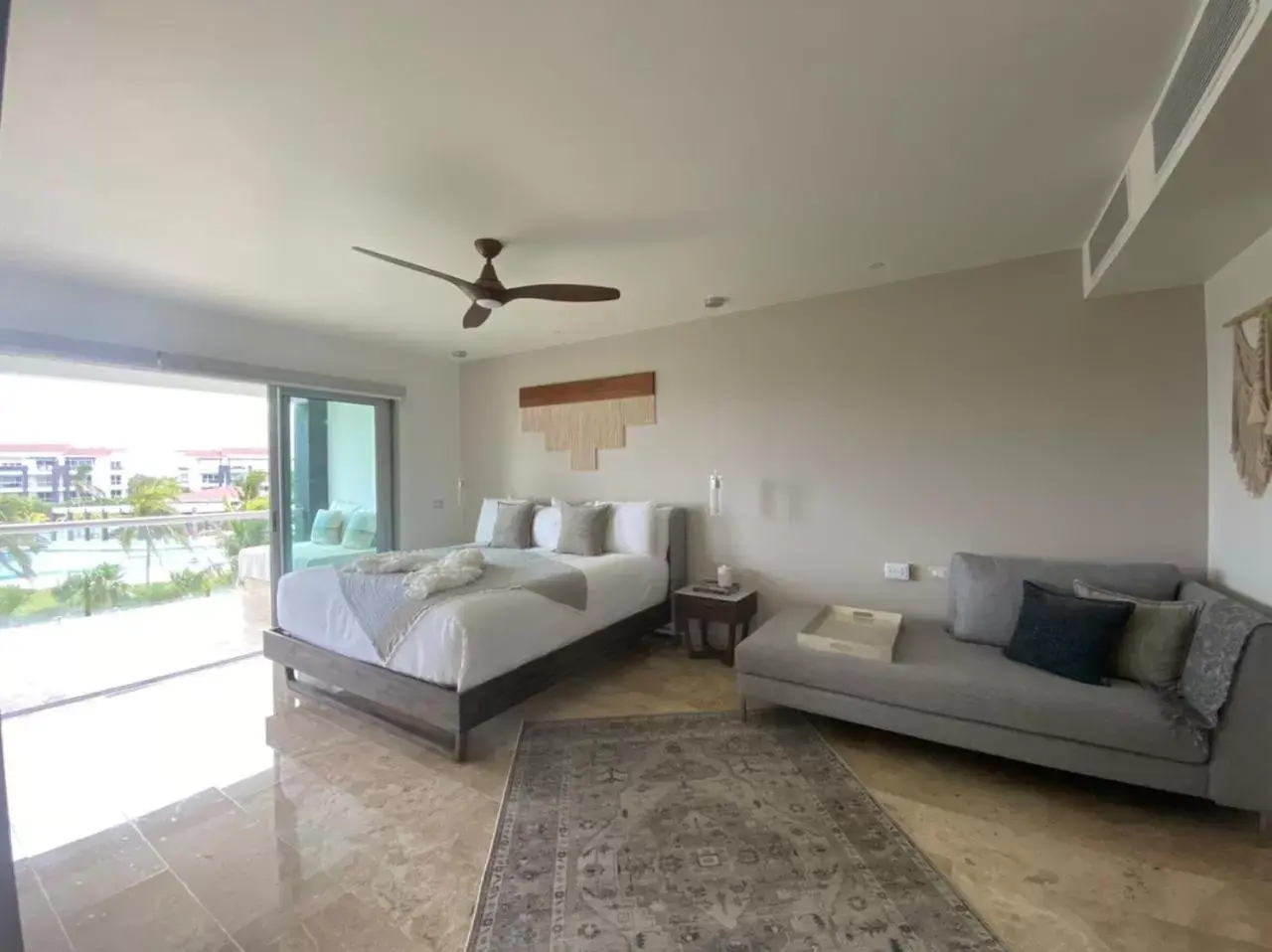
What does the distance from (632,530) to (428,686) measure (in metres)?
1.84

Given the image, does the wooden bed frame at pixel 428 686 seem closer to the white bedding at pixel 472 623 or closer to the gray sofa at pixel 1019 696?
the white bedding at pixel 472 623

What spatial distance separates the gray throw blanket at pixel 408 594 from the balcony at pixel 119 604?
1923 millimetres

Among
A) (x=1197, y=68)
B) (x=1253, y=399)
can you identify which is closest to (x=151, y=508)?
(x=1197, y=68)

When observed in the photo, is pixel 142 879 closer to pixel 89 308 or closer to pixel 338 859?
pixel 338 859

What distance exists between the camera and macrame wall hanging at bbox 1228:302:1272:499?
2.14 meters

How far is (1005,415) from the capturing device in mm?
3086

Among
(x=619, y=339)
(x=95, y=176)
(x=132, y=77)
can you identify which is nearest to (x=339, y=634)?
(x=95, y=176)

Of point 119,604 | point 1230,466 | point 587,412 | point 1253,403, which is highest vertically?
point 587,412

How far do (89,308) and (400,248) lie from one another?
208 centimetres

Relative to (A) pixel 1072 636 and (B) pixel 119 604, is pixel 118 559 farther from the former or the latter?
(A) pixel 1072 636

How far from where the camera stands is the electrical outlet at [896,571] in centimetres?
334

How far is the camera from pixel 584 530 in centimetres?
396

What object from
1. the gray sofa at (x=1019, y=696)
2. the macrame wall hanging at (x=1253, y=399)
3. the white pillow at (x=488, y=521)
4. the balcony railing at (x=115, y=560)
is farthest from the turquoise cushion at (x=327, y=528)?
the macrame wall hanging at (x=1253, y=399)

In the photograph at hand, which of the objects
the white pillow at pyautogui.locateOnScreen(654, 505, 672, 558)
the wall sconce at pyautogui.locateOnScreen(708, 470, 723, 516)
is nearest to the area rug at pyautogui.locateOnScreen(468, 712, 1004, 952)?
the white pillow at pyautogui.locateOnScreen(654, 505, 672, 558)
